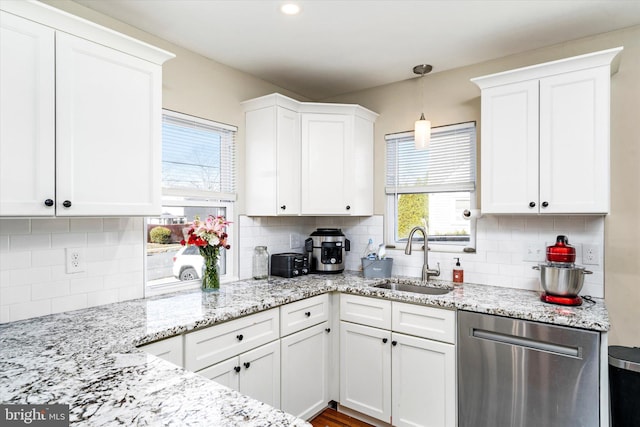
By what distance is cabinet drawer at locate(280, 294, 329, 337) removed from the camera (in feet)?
7.72

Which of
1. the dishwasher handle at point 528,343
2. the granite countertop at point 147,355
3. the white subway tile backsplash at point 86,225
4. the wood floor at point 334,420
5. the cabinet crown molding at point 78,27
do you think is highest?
the cabinet crown molding at point 78,27

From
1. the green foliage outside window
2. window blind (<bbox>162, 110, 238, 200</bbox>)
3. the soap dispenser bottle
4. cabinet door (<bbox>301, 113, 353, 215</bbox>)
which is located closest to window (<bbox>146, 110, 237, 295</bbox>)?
window blind (<bbox>162, 110, 238, 200</bbox>)

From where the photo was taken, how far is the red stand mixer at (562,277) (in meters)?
2.08

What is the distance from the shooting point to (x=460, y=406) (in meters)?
2.22

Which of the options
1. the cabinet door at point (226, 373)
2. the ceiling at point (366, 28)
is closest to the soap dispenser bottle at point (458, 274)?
the ceiling at point (366, 28)

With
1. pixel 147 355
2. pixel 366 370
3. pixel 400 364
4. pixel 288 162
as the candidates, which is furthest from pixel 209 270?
pixel 400 364

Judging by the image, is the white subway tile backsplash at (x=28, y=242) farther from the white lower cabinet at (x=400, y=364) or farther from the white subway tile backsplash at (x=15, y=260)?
the white lower cabinet at (x=400, y=364)

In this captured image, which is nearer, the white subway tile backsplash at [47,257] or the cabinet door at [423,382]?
the white subway tile backsplash at [47,257]

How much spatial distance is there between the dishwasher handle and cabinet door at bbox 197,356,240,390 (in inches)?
53.2

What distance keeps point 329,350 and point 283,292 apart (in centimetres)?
62

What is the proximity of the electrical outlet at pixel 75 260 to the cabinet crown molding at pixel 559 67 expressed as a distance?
2.61m

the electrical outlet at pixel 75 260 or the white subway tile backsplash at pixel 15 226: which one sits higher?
the white subway tile backsplash at pixel 15 226

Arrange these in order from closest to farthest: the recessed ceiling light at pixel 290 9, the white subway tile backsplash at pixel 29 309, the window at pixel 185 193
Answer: the white subway tile backsplash at pixel 29 309 < the recessed ceiling light at pixel 290 9 < the window at pixel 185 193

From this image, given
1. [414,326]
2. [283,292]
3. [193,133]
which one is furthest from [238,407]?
[193,133]
